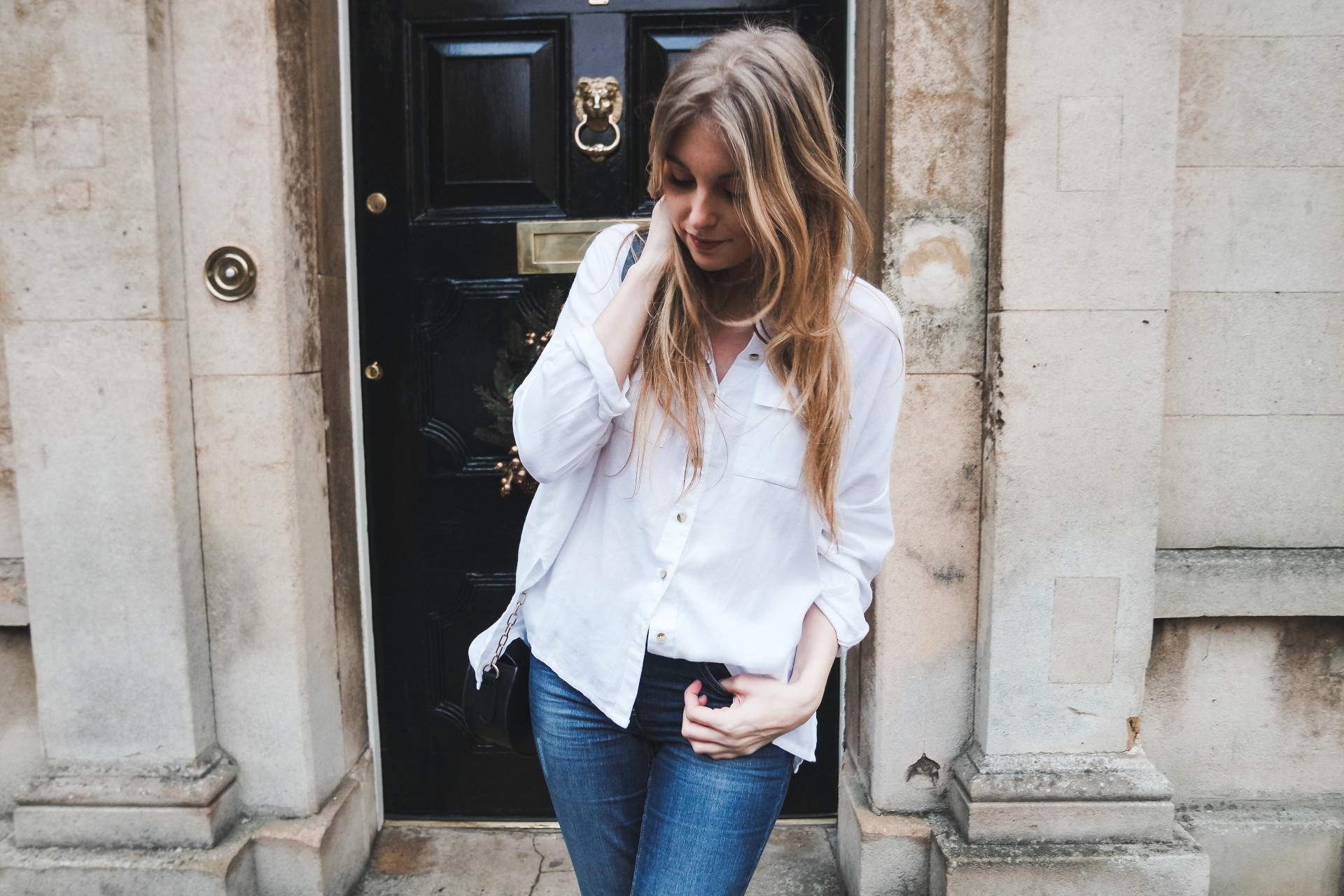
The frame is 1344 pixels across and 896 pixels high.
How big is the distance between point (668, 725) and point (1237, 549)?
1902mm

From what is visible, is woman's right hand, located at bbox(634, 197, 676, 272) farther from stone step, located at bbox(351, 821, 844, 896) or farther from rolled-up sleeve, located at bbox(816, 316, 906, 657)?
stone step, located at bbox(351, 821, 844, 896)

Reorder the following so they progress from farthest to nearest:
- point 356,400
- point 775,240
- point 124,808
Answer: point 356,400, point 124,808, point 775,240

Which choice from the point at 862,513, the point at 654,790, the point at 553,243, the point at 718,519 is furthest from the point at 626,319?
the point at 553,243

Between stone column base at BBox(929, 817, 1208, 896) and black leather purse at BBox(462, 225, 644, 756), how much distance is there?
1.38 meters

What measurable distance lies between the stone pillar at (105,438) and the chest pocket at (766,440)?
171cm

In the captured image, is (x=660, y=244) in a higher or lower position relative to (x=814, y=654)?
higher

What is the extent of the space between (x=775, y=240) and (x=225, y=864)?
2213 millimetres

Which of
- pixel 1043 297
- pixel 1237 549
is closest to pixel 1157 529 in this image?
pixel 1237 549

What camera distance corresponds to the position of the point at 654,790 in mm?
1423

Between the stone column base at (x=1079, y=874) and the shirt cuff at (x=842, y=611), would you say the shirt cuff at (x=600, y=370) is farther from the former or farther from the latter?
the stone column base at (x=1079, y=874)

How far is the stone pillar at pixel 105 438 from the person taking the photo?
2.25 metres

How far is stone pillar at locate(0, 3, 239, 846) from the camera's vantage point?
2250mm

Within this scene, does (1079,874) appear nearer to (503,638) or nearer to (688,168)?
(503,638)

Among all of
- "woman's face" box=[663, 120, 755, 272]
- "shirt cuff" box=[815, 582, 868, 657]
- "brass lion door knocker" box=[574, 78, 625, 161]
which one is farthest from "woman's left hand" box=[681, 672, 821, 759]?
"brass lion door knocker" box=[574, 78, 625, 161]
